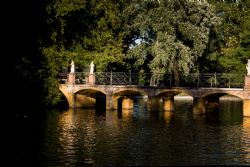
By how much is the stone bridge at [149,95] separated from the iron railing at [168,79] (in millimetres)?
1165

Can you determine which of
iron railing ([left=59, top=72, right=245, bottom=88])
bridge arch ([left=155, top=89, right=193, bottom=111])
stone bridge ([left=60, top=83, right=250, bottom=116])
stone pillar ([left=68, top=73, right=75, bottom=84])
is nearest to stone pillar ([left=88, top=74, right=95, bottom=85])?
stone bridge ([left=60, top=83, right=250, bottom=116])

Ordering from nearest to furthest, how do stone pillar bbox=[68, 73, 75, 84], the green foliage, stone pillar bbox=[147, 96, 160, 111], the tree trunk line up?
stone pillar bbox=[147, 96, 160, 111] < the tree trunk < stone pillar bbox=[68, 73, 75, 84] < the green foliage

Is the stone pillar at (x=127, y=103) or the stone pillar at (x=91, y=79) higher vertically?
the stone pillar at (x=91, y=79)

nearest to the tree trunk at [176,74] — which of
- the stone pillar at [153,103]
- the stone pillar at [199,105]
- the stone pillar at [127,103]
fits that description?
the stone pillar at [153,103]

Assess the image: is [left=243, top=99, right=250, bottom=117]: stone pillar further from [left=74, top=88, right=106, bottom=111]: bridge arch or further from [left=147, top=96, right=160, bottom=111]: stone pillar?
[left=74, top=88, right=106, bottom=111]: bridge arch

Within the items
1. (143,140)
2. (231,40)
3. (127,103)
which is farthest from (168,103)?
(231,40)

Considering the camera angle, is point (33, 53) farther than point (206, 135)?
Yes

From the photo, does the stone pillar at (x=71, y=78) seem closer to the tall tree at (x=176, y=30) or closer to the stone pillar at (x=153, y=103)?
the tall tree at (x=176, y=30)

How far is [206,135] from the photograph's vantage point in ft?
115

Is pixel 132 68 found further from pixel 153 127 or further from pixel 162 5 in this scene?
pixel 153 127

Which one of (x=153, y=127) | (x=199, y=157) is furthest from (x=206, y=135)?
(x=199, y=157)

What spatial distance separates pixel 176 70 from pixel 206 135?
726 inches

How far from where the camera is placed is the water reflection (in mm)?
26172

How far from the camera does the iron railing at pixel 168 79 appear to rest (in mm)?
51781
